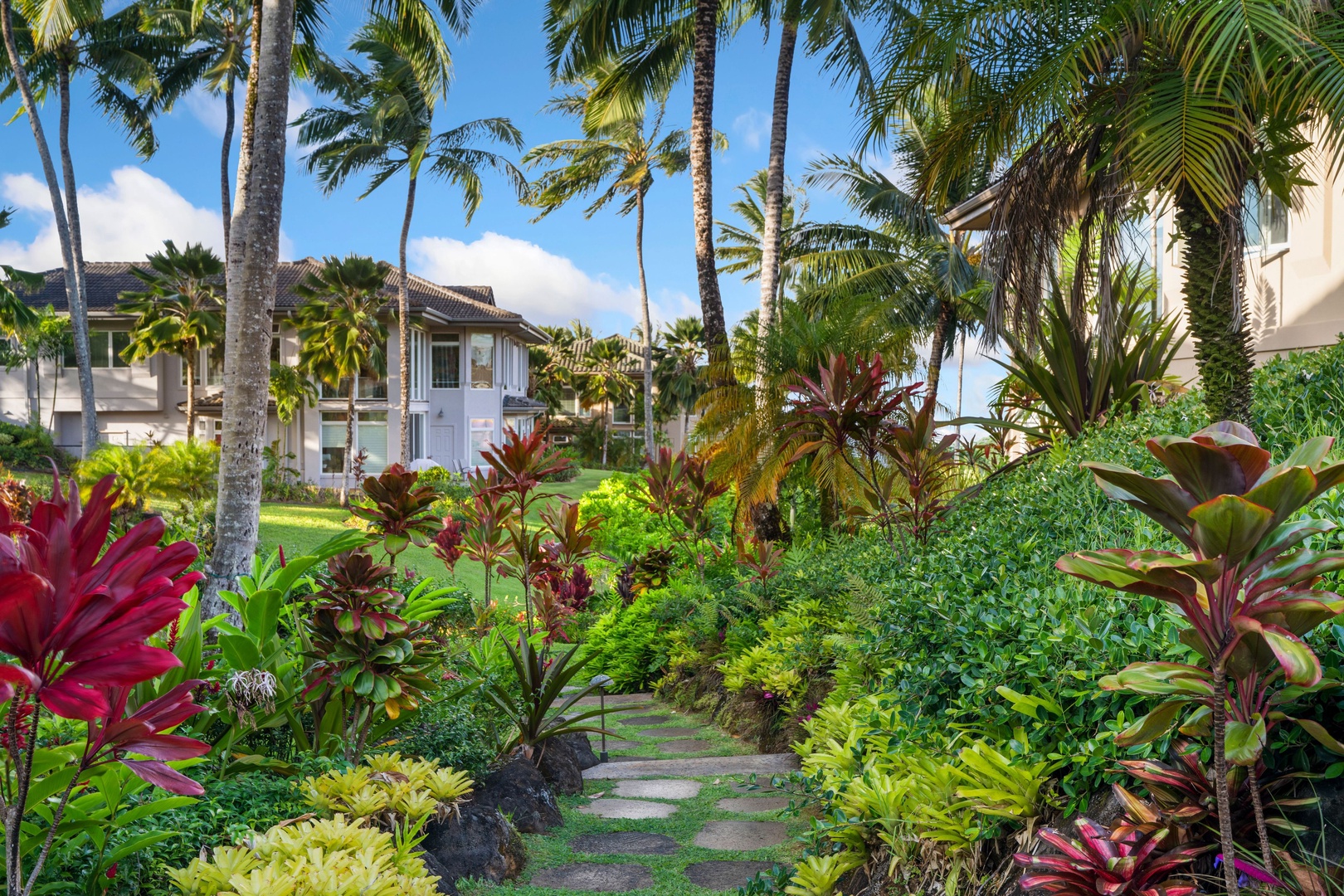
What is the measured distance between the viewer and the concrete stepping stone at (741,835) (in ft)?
13.1

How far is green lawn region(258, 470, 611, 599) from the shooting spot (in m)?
15.1

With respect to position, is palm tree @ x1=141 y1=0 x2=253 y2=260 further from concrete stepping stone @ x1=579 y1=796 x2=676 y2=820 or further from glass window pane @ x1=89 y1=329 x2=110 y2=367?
concrete stepping stone @ x1=579 y1=796 x2=676 y2=820

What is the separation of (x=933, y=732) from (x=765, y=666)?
2672mm

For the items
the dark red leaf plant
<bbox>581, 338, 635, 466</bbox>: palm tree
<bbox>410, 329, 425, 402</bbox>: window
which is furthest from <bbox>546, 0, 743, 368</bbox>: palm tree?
<bbox>581, 338, 635, 466</bbox>: palm tree

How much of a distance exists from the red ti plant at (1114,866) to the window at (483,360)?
3035cm

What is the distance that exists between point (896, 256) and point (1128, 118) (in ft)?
54.1

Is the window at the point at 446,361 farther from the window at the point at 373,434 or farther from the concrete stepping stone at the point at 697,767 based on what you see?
the concrete stepping stone at the point at 697,767

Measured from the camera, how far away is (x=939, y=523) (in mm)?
6379

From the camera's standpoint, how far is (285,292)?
1135 inches

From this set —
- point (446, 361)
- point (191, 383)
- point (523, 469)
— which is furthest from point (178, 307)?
point (523, 469)

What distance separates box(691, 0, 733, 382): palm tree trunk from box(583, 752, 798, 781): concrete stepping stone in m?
6.34

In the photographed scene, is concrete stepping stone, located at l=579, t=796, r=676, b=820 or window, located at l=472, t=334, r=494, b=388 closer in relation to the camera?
concrete stepping stone, located at l=579, t=796, r=676, b=820

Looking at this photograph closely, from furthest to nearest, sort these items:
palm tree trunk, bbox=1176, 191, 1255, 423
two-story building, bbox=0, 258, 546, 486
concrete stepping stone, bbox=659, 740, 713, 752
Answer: two-story building, bbox=0, 258, 546, 486
concrete stepping stone, bbox=659, 740, 713, 752
palm tree trunk, bbox=1176, 191, 1255, 423

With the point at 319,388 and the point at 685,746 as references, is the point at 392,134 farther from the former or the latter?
the point at 685,746
